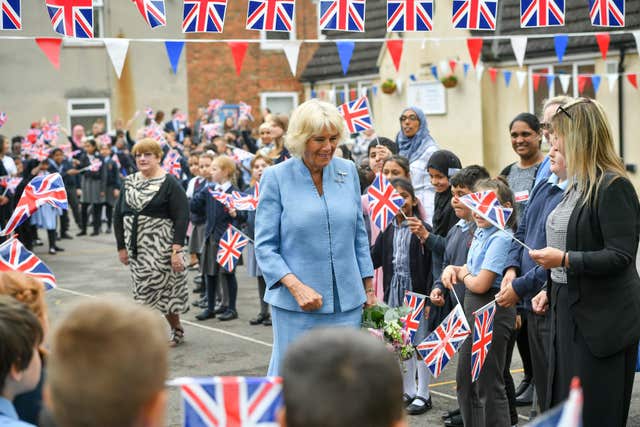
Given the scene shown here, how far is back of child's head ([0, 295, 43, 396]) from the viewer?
113 inches

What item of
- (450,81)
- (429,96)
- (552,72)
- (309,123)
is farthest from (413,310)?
(429,96)

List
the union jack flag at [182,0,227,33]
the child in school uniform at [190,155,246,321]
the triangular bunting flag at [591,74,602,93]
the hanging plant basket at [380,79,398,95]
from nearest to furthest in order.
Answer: the union jack flag at [182,0,227,33]
the child in school uniform at [190,155,246,321]
the triangular bunting flag at [591,74,602,93]
the hanging plant basket at [380,79,398,95]

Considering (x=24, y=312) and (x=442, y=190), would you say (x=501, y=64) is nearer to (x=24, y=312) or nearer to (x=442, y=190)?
(x=442, y=190)


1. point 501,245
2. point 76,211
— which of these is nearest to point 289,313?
point 501,245

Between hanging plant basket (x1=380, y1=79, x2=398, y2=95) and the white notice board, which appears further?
hanging plant basket (x1=380, y1=79, x2=398, y2=95)

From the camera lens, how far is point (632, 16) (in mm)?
20172

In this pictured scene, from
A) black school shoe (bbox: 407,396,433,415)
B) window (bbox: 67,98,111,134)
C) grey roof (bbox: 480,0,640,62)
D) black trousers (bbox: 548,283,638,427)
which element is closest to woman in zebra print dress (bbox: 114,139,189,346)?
black school shoe (bbox: 407,396,433,415)

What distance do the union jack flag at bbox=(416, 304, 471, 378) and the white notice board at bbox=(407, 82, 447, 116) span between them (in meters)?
18.4

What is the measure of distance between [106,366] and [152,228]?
23.3ft

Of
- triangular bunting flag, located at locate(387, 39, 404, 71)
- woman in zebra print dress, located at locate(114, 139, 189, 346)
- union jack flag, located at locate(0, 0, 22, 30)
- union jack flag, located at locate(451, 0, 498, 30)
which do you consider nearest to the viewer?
union jack flag, located at locate(0, 0, 22, 30)

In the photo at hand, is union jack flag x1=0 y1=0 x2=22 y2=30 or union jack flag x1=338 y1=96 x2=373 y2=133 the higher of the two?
union jack flag x1=0 y1=0 x2=22 y2=30

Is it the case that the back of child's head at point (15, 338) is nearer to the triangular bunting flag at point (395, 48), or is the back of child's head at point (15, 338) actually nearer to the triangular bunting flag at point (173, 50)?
the triangular bunting flag at point (173, 50)

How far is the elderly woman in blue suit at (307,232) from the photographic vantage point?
17.0ft

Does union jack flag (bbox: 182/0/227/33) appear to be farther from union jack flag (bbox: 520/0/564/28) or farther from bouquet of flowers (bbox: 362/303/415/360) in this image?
bouquet of flowers (bbox: 362/303/415/360)
